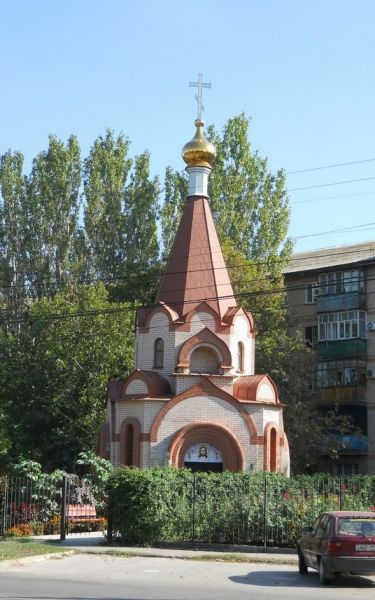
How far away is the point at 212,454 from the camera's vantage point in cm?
2683

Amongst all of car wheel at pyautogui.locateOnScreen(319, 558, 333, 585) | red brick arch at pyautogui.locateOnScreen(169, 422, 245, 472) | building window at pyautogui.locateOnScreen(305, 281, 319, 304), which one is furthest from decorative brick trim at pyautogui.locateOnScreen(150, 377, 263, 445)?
building window at pyautogui.locateOnScreen(305, 281, 319, 304)

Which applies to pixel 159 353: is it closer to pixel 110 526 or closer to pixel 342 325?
pixel 110 526

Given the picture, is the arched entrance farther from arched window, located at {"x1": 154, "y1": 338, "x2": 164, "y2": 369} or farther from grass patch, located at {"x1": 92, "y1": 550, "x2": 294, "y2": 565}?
grass patch, located at {"x1": 92, "y1": 550, "x2": 294, "y2": 565}

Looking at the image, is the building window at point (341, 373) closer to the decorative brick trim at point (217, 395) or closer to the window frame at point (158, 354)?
the window frame at point (158, 354)

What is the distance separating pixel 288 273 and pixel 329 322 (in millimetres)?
3730

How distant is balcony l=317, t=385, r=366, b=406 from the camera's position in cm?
4253

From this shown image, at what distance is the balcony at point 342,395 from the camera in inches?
1674

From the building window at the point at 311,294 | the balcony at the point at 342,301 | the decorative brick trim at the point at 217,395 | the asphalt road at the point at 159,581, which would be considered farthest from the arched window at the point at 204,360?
the building window at the point at 311,294

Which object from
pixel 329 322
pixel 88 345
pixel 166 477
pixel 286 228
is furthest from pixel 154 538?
pixel 329 322

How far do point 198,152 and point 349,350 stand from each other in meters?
16.8

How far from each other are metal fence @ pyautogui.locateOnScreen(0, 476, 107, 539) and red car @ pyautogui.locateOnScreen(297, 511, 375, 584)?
363 inches

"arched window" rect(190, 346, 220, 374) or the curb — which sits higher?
"arched window" rect(190, 346, 220, 374)

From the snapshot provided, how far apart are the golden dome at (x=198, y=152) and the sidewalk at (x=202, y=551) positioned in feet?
45.6

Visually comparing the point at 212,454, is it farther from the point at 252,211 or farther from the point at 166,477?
the point at 252,211
